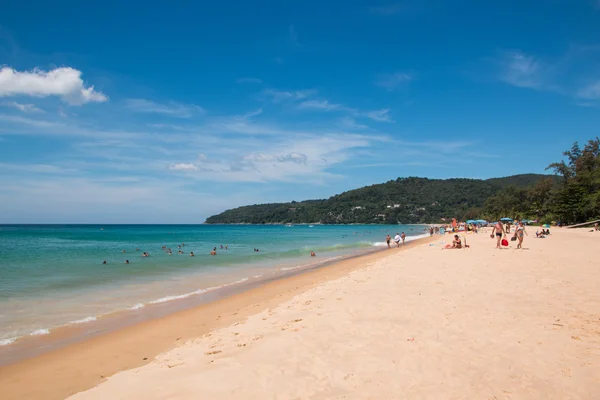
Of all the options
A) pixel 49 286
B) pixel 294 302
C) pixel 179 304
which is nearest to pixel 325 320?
pixel 294 302

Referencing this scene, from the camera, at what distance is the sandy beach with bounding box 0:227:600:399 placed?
448 cm

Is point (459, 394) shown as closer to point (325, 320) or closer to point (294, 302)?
point (325, 320)

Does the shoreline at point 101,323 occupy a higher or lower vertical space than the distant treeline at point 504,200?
lower

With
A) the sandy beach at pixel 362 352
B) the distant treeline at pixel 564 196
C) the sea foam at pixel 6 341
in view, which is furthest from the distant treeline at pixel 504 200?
the sea foam at pixel 6 341

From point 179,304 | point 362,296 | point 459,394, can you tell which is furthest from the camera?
point 179,304

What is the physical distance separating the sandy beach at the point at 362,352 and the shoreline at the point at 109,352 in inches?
1.4

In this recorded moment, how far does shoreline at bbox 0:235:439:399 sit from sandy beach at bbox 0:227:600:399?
0.12 ft

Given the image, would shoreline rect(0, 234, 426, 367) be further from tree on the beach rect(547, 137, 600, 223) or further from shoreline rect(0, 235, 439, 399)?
tree on the beach rect(547, 137, 600, 223)

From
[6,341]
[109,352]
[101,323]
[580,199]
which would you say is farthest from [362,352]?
[580,199]

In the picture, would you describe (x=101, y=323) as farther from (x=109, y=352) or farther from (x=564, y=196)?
(x=564, y=196)

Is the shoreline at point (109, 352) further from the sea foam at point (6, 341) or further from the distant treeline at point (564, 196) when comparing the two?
the distant treeline at point (564, 196)

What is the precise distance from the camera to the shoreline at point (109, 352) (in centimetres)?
591

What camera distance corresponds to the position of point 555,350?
538 cm

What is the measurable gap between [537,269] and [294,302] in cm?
928
